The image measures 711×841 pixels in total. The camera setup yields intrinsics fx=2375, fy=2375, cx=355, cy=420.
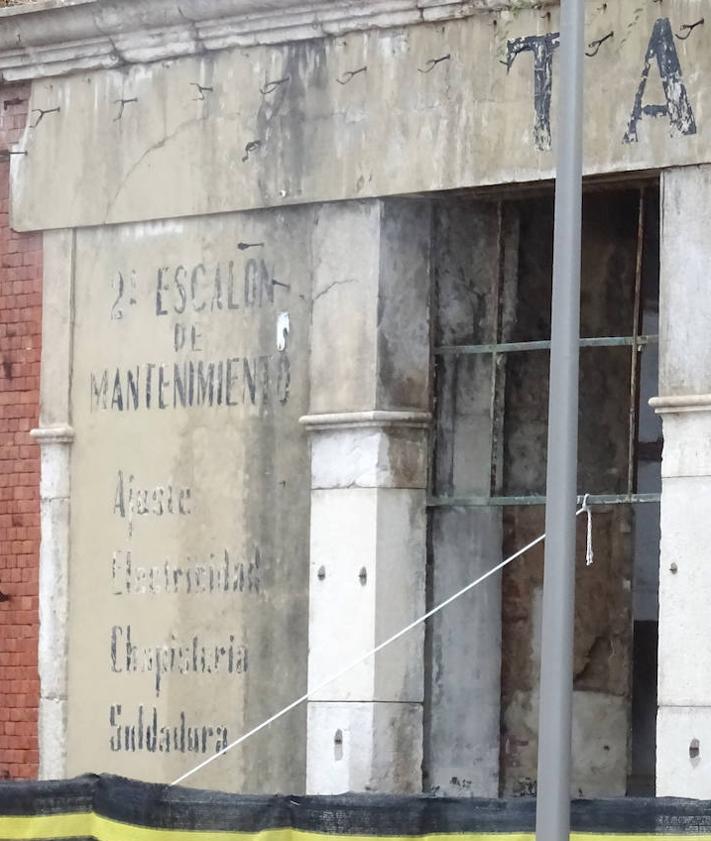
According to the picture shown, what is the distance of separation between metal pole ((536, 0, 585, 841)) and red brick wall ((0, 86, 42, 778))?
18.4 ft

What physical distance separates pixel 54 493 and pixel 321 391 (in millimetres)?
2182

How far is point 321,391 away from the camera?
523 inches

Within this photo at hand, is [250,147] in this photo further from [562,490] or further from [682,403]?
[562,490]

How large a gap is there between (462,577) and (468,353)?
4.15ft

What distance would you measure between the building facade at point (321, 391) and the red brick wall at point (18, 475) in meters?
0.03

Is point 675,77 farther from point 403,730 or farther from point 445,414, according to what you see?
point 403,730

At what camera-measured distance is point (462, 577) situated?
527 inches

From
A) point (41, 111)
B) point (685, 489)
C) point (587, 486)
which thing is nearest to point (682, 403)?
point (685, 489)

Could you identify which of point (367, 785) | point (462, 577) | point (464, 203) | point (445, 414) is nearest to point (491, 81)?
point (464, 203)

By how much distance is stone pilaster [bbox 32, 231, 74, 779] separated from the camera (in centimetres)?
1445

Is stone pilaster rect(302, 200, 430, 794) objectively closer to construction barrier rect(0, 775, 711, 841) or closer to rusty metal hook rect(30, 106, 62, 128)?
construction barrier rect(0, 775, 711, 841)

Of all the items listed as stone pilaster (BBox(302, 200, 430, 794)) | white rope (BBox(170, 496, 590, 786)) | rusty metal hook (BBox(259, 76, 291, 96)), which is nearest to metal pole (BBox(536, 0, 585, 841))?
white rope (BBox(170, 496, 590, 786))

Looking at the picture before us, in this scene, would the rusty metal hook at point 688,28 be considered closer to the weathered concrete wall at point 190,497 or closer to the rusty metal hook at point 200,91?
the weathered concrete wall at point 190,497

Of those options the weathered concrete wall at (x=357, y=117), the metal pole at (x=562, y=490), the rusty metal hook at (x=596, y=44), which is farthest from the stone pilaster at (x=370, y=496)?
the metal pole at (x=562, y=490)
